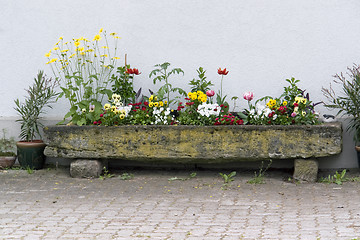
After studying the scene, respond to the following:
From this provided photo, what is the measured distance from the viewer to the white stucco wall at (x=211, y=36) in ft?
26.4

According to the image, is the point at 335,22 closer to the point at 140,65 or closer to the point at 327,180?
the point at 327,180

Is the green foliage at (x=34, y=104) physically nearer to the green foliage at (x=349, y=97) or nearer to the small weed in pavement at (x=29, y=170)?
the small weed in pavement at (x=29, y=170)

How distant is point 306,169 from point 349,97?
3.94 ft

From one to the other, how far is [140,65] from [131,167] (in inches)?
55.4

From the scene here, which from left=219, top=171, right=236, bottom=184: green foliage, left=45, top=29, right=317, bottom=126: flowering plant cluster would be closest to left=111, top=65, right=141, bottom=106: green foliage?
left=45, top=29, right=317, bottom=126: flowering plant cluster

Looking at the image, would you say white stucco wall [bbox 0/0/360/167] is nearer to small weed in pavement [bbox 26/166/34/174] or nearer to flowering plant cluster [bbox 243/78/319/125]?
flowering plant cluster [bbox 243/78/319/125]

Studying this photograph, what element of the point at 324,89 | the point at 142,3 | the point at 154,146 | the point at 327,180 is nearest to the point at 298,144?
the point at 327,180

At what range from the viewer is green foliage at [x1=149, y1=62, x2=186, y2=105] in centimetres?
802

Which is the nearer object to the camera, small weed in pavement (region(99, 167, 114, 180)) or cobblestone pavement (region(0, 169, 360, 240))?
cobblestone pavement (region(0, 169, 360, 240))

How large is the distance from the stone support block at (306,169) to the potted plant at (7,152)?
389 centimetres

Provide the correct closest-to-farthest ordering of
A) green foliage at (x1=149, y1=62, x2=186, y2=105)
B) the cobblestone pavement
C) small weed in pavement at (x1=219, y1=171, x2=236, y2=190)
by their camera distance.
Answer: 1. the cobblestone pavement
2. small weed in pavement at (x1=219, y1=171, x2=236, y2=190)
3. green foliage at (x1=149, y1=62, x2=186, y2=105)

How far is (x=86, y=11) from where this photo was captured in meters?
8.42

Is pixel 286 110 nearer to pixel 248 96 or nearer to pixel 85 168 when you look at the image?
pixel 248 96

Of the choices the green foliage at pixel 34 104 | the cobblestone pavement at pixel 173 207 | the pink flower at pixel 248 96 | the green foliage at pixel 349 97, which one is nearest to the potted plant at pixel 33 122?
the green foliage at pixel 34 104
